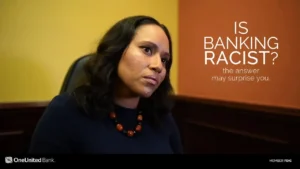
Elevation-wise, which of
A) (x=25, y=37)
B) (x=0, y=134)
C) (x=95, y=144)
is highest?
(x=25, y=37)

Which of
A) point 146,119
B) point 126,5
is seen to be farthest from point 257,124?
point 126,5

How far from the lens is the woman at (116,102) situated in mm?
571

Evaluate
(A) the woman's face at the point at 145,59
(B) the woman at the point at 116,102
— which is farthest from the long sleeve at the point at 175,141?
(A) the woman's face at the point at 145,59

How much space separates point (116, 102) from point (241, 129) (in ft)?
1.00

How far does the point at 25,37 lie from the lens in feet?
3.21

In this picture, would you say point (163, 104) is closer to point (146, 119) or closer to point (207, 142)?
point (146, 119)

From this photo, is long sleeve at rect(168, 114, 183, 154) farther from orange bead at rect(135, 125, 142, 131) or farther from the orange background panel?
the orange background panel

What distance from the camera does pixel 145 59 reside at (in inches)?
22.6

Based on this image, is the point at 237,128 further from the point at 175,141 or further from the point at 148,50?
the point at 148,50

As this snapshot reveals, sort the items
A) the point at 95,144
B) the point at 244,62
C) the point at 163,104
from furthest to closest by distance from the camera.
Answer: the point at 244,62
the point at 163,104
the point at 95,144

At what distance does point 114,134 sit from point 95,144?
1.4 inches

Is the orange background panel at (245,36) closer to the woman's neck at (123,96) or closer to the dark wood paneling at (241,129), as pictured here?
the dark wood paneling at (241,129)

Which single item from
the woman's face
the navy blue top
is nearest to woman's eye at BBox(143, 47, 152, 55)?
the woman's face

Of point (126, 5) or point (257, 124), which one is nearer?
point (257, 124)
